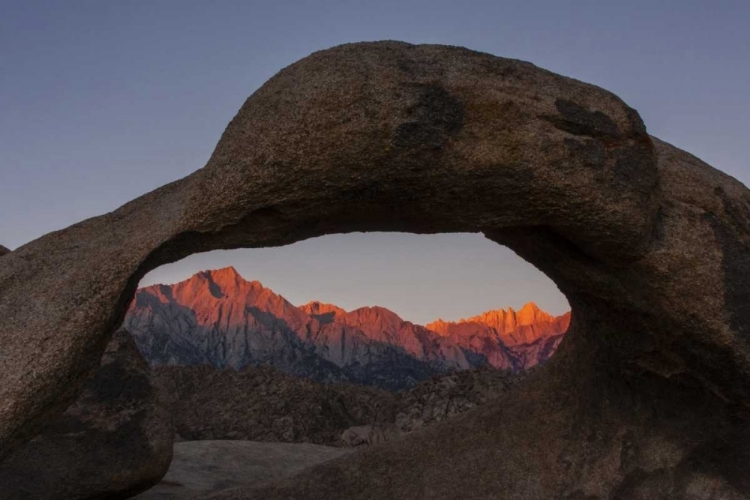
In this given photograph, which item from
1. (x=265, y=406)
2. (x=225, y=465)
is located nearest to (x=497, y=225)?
(x=225, y=465)

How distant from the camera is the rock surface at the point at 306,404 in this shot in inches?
542

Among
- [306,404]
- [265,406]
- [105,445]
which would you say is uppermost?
[105,445]

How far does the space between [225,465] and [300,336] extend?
53.3 m

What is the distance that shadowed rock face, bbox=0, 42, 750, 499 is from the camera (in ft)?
12.6

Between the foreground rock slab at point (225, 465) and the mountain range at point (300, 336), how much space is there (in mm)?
42943

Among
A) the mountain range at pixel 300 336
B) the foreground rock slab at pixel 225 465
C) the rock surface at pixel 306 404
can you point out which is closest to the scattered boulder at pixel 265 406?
the rock surface at pixel 306 404

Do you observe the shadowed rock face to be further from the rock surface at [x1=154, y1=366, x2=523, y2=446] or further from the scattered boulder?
the scattered boulder

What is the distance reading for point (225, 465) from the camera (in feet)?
28.9

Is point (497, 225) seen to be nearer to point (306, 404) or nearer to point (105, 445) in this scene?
point (105, 445)

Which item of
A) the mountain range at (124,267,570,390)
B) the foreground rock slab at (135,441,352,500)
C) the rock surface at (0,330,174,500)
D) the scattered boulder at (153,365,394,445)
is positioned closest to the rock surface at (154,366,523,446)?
the scattered boulder at (153,365,394,445)

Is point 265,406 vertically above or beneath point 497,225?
beneath

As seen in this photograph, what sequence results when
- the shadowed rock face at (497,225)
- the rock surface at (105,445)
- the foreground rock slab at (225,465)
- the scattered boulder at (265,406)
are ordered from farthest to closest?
the scattered boulder at (265,406) → the foreground rock slab at (225,465) → the rock surface at (105,445) → the shadowed rock face at (497,225)

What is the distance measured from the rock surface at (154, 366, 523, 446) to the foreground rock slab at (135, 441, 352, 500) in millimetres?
3187

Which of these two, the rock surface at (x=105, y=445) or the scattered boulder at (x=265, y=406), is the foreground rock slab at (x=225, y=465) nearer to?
the rock surface at (x=105, y=445)
